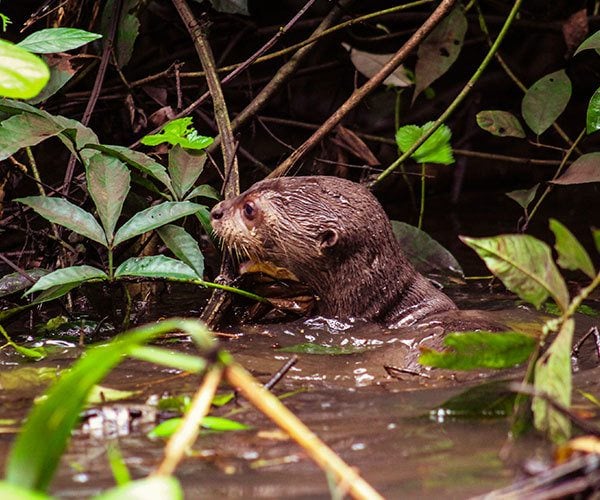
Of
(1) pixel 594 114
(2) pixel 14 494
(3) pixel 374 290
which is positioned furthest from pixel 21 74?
(1) pixel 594 114

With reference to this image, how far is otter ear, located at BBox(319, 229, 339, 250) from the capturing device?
12.8 ft

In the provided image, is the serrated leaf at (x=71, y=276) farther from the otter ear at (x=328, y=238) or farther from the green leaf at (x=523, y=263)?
the green leaf at (x=523, y=263)

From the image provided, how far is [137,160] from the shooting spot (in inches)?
137

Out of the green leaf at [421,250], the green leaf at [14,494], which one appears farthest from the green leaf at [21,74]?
the green leaf at [421,250]

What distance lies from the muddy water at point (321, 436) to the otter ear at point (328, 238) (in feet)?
2.21

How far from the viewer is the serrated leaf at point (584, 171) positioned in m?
3.87

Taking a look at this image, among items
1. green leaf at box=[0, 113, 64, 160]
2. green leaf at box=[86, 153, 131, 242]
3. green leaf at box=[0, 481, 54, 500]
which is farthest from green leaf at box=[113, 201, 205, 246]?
green leaf at box=[0, 481, 54, 500]

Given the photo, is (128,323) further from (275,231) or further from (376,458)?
(376,458)

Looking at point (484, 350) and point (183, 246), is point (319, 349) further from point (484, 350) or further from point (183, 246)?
point (484, 350)

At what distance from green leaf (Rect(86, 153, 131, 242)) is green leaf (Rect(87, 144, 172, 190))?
29 mm

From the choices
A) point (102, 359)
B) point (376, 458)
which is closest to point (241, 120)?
point (376, 458)

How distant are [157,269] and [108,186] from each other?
0.34 m

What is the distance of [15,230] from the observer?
4113 mm

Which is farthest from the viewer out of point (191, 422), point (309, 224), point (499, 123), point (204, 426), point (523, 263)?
point (499, 123)
